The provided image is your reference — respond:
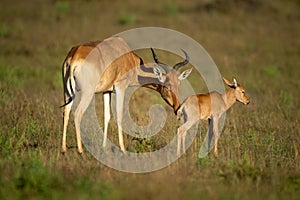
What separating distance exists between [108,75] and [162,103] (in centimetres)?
416

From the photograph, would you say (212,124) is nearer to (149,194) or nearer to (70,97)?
(70,97)

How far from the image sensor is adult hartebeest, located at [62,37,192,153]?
28.0 feet

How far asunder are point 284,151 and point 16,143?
13.2 ft

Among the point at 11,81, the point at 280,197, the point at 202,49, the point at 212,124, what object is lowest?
the point at 280,197

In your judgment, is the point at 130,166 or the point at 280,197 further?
the point at 130,166

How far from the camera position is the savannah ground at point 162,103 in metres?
6.47

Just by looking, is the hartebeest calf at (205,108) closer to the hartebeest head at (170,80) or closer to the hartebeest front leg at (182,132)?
the hartebeest front leg at (182,132)

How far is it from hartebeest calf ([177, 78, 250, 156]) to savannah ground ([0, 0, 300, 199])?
30 centimetres

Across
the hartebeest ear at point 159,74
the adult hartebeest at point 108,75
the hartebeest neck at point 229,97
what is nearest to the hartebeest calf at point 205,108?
the hartebeest neck at point 229,97

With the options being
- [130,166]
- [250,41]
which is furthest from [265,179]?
[250,41]

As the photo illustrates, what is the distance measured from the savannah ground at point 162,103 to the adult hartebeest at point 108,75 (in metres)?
0.60

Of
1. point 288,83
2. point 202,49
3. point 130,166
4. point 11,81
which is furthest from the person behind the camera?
point 202,49

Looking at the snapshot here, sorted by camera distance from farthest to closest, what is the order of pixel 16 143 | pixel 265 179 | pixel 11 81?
pixel 11 81
pixel 16 143
pixel 265 179

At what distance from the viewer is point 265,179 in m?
7.01
